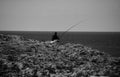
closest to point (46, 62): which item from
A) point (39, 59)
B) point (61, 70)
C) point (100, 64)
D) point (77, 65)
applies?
point (39, 59)

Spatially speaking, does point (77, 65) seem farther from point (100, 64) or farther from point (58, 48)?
point (58, 48)

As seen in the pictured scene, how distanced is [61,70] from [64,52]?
3.52 m

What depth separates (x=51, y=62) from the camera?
39.4 ft

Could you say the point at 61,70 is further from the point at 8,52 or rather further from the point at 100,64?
the point at 8,52

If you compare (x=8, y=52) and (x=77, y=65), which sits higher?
(x=8, y=52)

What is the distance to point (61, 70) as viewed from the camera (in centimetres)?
1098

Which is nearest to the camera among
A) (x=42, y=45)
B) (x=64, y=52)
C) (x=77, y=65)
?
(x=77, y=65)

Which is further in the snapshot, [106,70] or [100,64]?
[100,64]

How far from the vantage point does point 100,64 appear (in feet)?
39.3

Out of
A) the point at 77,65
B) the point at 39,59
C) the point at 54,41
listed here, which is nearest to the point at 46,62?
the point at 39,59

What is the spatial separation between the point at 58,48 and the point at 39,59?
3334 mm

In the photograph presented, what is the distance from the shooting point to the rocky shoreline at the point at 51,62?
1028 cm

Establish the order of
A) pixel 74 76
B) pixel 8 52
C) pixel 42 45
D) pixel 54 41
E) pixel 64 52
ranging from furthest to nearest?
pixel 54 41 < pixel 42 45 < pixel 64 52 < pixel 8 52 < pixel 74 76

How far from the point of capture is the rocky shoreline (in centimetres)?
1028
